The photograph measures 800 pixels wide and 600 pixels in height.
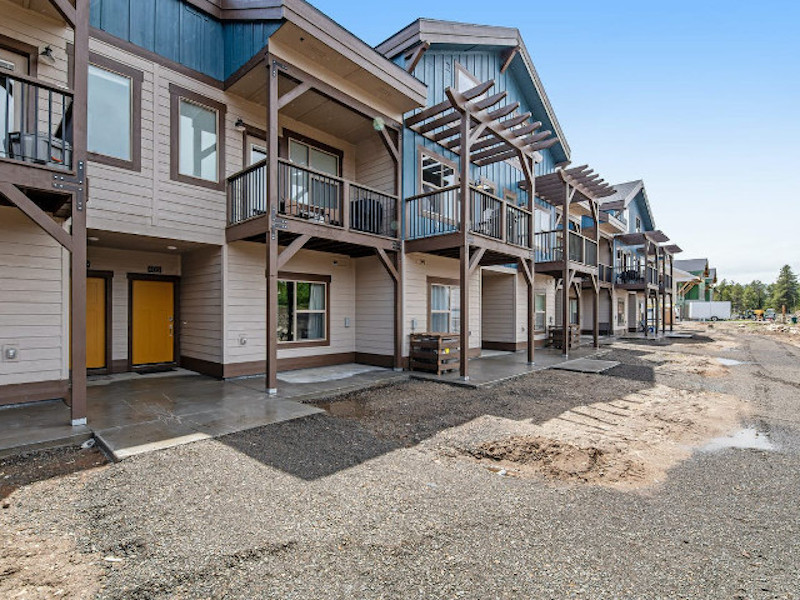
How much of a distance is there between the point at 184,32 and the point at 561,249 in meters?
12.6

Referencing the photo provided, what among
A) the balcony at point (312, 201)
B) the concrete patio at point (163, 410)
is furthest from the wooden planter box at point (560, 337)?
the concrete patio at point (163, 410)

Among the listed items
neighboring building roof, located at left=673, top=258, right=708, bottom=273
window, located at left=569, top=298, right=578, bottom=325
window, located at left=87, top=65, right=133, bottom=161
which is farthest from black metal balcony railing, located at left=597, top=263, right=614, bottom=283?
neighboring building roof, located at left=673, top=258, right=708, bottom=273

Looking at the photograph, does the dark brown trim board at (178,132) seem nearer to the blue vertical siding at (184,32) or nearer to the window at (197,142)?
the window at (197,142)

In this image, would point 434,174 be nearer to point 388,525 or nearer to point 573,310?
point 388,525

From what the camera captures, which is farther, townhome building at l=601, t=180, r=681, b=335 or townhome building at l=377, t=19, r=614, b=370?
townhome building at l=601, t=180, r=681, b=335

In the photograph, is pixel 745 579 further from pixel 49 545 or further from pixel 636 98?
pixel 636 98

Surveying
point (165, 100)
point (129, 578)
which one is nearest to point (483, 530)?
point (129, 578)

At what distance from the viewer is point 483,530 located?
2824 mm

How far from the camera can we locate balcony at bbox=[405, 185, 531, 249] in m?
9.95

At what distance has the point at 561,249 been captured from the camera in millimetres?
14312

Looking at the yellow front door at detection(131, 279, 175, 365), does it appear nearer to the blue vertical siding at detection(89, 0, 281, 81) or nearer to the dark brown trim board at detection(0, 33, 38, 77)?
the dark brown trim board at detection(0, 33, 38, 77)

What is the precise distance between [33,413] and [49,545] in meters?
3.82

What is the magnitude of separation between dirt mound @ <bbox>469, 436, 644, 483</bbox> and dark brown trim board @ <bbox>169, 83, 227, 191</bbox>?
728 cm

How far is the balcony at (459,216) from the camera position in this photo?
9.95m
